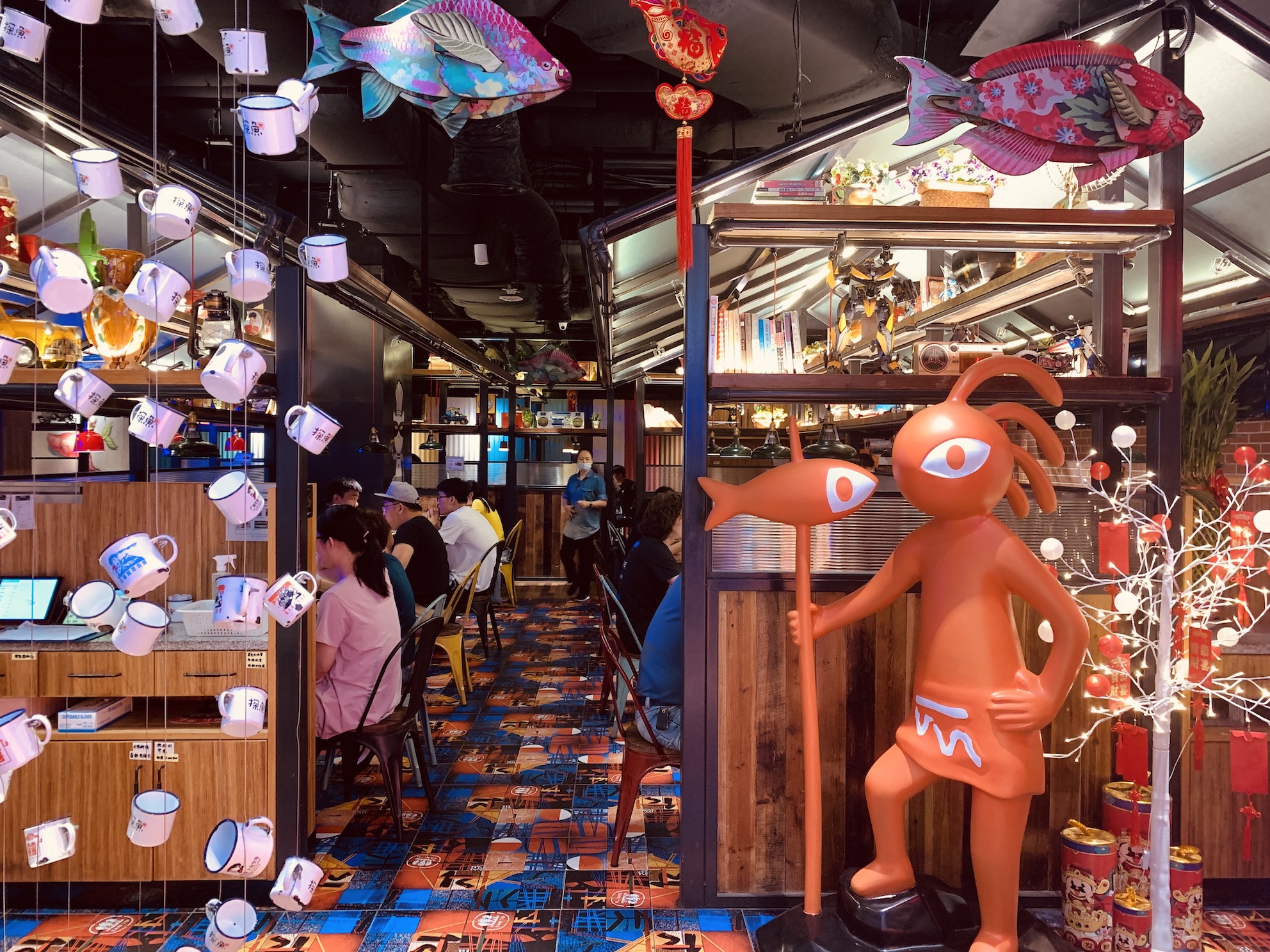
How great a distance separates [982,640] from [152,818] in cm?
201

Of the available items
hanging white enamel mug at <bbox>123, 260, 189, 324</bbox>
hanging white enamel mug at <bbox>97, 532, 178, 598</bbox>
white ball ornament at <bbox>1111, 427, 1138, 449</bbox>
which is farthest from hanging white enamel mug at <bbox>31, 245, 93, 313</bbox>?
white ball ornament at <bbox>1111, 427, 1138, 449</bbox>

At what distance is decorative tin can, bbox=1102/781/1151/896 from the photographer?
245 cm

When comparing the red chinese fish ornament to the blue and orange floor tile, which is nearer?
the red chinese fish ornament

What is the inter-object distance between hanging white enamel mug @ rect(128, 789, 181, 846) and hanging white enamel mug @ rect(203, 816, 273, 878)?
0.11 metres

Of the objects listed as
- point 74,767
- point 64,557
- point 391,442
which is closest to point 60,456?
point 391,442

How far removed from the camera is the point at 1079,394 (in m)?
2.66

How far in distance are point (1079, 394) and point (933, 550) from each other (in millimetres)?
858

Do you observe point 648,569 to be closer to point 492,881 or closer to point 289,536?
point 492,881

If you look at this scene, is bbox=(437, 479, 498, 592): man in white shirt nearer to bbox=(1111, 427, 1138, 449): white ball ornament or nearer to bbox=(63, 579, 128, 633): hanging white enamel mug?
bbox=(63, 579, 128, 633): hanging white enamel mug

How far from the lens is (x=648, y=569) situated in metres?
4.25

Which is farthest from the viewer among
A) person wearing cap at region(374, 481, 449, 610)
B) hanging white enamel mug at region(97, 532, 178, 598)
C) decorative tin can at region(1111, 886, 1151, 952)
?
person wearing cap at region(374, 481, 449, 610)

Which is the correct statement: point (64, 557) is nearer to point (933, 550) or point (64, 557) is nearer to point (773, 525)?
point (773, 525)

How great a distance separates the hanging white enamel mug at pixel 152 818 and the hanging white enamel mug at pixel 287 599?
430mm

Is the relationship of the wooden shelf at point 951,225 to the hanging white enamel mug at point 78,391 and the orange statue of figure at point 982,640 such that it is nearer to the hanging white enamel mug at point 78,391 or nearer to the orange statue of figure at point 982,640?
the orange statue of figure at point 982,640
